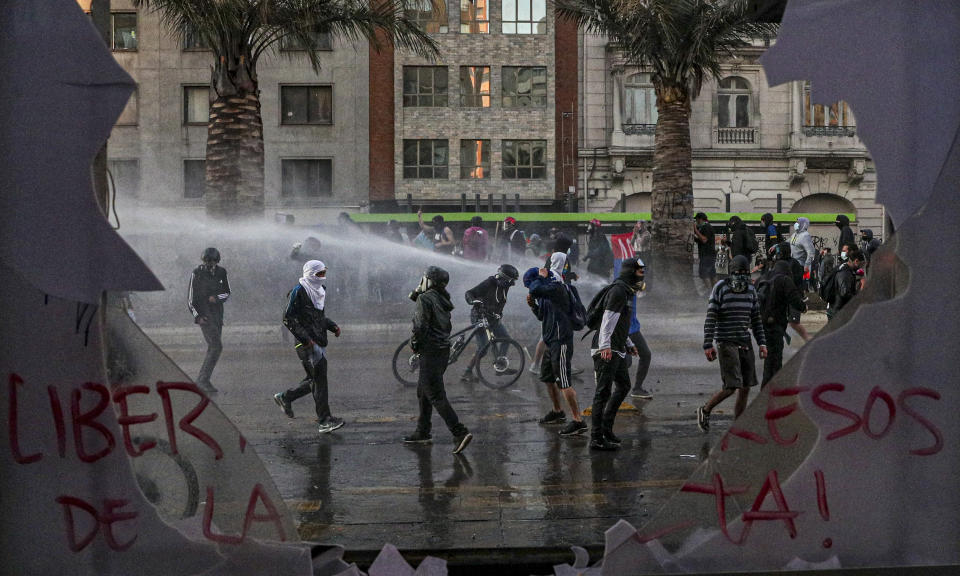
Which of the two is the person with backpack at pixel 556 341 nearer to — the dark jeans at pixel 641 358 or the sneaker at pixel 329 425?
the dark jeans at pixel 641 358

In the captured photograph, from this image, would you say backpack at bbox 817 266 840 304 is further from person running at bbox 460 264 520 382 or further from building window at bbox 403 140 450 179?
building window at bbox 403 140 450 179

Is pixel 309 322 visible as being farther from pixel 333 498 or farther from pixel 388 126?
pixel 388 126

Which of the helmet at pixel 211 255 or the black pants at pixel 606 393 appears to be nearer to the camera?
the black pants at pixel 606 393

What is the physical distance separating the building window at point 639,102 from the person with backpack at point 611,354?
28.7 m

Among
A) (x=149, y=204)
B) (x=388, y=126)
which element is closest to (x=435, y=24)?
(x=388, y=126)

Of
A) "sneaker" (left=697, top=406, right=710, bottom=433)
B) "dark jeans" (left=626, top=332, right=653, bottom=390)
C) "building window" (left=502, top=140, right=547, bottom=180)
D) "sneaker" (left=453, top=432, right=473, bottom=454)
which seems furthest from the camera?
"building window" (left=502, top=140, right=547, bottom=180)

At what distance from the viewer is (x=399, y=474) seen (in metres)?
7.71

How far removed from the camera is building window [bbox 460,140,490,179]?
3669cm

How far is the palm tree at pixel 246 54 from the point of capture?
56.6 feet

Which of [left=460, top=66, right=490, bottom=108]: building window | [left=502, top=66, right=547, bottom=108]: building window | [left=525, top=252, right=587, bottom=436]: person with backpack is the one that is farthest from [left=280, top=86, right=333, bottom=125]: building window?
[left=525, top=252, right=587, bottom=436]: person with backpack

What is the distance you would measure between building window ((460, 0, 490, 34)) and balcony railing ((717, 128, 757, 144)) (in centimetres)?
923

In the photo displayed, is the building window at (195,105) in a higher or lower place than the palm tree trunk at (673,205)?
higher

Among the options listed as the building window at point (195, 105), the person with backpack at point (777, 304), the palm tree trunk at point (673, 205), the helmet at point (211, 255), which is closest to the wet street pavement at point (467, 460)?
the person with backpack at point (777, 304)

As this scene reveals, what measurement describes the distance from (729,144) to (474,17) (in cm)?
1030
